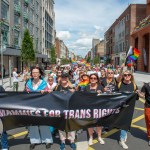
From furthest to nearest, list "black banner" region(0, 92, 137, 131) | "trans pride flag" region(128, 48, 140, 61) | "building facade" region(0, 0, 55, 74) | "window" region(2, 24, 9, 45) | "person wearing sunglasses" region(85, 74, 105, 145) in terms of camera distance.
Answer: "window" region(2, 24, 9, 45) → "building facade" region(0, 0, 55, 74) → "trans pride flag" region(128, 48, 140, 61) → "person wearing sunglasses" region(85, 74, 105, 145) → "black banner" region(0, 92, 137, 131)

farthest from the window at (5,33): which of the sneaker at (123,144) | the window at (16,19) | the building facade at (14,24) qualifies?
the sneaker at (123,144)

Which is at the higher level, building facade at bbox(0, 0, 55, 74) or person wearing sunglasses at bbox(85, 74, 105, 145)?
building facade at bbox(0, 0, 55, 74)

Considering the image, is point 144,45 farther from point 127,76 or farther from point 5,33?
point 127,76

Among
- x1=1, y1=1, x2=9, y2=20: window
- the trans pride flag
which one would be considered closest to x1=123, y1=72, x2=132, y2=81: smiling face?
the trans pride flag

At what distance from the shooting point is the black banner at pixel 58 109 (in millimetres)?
4586

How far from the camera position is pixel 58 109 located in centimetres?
460

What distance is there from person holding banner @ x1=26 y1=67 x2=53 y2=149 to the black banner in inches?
6.5

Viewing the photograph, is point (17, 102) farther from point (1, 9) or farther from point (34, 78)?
point (1, 9)

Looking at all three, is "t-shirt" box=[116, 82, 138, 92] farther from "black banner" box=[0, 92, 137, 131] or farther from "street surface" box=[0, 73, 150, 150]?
"street surface" box=[0, 73, 150, 150]

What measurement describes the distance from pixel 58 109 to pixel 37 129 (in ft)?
2.18

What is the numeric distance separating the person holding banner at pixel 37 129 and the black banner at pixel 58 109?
0.54ft

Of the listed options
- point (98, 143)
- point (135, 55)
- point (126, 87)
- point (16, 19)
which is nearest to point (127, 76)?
point (126, 87)

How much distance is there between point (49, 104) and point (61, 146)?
912 mm

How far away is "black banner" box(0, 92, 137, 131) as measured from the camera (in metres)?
4.59
